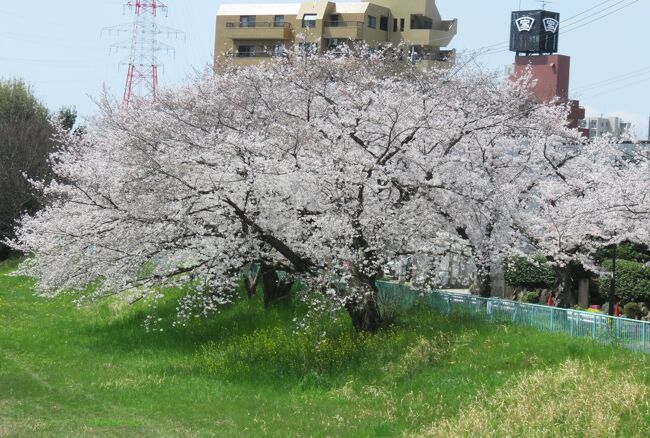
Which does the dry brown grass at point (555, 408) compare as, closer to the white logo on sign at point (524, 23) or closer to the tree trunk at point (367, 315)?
the tree trunk at point (367, 315)

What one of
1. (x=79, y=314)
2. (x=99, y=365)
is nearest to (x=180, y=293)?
(x=79, y=314)

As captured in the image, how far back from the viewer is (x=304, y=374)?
2033cm

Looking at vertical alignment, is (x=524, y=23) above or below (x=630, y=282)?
above

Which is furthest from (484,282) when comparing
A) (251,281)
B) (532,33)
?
(532,33)

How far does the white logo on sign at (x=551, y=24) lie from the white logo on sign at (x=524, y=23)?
1344 millimetres

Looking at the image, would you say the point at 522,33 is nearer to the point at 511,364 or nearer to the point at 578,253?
the point at 578,253

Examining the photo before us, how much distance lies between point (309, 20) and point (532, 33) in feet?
57.4

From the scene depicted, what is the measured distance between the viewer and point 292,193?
21.9 metres

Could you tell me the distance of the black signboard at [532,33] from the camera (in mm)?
74875

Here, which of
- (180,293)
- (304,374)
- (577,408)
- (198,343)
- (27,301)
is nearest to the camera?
(577,408)

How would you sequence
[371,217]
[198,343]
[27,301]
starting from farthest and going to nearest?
[27,301], [198,343], [371,217]

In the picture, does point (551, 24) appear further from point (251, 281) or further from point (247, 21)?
point (251, 281)

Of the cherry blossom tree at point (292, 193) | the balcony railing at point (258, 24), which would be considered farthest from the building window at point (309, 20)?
the cherry blossom tree at point (292, 193)

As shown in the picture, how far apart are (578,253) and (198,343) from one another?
10568mm
